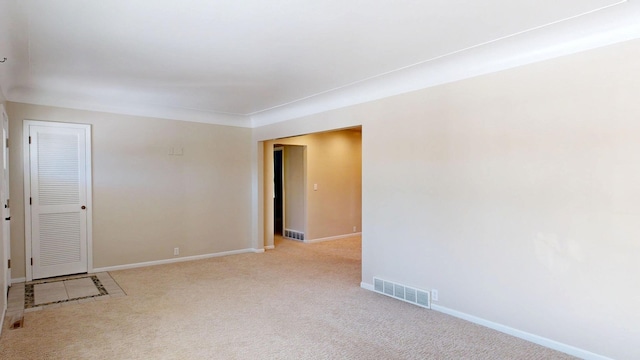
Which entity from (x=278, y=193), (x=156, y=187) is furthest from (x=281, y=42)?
(x=278, y=193)

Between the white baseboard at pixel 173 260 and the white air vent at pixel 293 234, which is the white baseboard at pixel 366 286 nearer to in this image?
the white baseboard at pixel 173 260

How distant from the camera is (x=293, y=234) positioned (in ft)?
25.7

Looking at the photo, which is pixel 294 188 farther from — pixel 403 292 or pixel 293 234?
pixel 403 292

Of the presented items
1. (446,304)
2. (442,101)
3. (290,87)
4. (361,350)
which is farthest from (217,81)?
(446,304)

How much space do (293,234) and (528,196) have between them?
5.43 meters

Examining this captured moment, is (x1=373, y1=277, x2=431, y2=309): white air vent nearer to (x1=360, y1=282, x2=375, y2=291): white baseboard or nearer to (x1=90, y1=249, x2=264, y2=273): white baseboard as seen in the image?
(x1=360, y1=282, x2=375, y2=291): white baseboard

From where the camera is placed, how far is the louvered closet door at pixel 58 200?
469 centimetres

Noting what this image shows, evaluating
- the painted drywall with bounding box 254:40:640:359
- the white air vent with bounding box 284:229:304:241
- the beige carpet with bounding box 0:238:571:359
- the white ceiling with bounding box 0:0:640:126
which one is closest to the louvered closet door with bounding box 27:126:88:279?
the white ceiling with bounding box 0:0:640:126

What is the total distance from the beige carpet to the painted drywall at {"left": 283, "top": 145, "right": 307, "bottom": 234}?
2854mm

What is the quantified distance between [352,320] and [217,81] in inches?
117

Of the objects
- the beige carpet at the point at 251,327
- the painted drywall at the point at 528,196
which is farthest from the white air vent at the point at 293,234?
the painted drywall at the point at 528,196

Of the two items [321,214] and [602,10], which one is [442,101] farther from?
[321,214]

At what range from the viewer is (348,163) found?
8.09 metres

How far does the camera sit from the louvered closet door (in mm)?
4688
